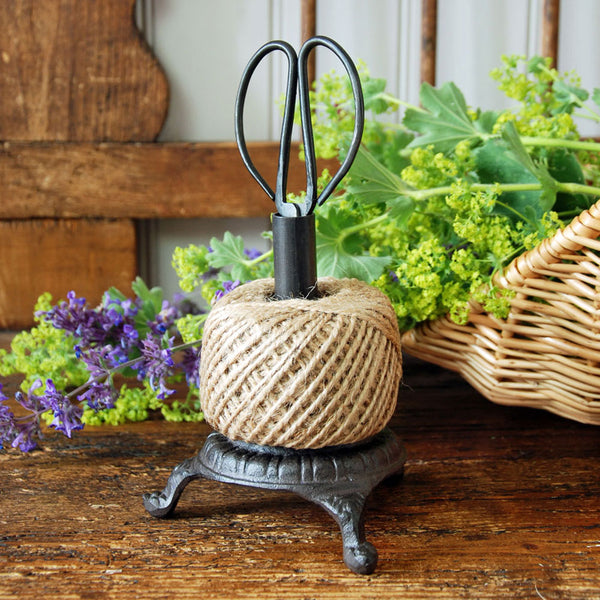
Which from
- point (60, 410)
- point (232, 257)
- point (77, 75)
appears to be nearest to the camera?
point (60, 410)

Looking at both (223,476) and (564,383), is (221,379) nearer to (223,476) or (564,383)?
(223,476)

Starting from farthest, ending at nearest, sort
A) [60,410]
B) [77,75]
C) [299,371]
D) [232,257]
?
[77,75] → [232,257] → [60,410] → [299,371]

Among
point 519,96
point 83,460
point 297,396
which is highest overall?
point 519,96

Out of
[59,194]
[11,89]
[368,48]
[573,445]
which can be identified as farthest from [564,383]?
[11,89]

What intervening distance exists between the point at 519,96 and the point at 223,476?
56 centimetres

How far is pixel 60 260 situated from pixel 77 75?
0.99ft

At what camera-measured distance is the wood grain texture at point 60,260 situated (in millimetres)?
1223

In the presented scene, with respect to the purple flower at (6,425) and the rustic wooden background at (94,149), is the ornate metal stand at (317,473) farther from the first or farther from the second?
the rustic wooden background at (94,149)

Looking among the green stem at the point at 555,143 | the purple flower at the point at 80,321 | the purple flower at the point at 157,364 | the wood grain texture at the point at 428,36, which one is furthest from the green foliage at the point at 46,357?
the wood grain texture at the point at 428,36

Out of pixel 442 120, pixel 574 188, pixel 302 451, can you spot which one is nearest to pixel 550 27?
pixel 442 120

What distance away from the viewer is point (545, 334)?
67 cm

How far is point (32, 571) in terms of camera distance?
53 cm

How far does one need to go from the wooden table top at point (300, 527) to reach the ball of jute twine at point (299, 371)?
0.08m

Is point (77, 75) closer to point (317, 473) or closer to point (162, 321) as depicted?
point (162, 321)
